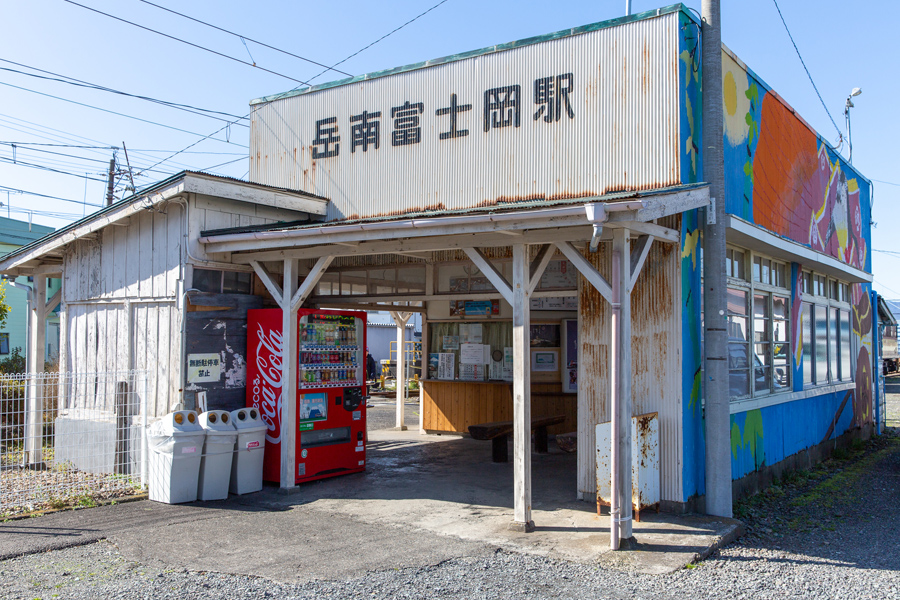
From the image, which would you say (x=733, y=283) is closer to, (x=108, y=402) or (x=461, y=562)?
(x=461, y=562)

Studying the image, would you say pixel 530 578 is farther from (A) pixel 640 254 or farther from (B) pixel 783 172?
(B) pixel 783 172

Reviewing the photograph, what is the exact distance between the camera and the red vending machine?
28.1ft

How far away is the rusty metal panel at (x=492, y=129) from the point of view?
25.8 ft

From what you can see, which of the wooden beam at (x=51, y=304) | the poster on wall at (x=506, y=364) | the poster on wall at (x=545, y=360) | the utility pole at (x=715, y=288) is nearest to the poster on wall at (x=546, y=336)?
the poster on wall at (x=545, y=360)

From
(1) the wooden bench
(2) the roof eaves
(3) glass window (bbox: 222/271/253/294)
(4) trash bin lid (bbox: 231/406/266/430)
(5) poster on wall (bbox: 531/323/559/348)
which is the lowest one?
(1) the wooden bench

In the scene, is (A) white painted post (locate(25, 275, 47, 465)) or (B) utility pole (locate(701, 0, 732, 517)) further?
(A) white painted post (locate(25, 275, 47, 465))

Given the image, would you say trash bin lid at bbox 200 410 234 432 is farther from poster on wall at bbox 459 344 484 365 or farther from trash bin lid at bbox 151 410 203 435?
poster on wall at bbox 459 344 484 365

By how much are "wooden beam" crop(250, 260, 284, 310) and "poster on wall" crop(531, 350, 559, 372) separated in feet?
19.5

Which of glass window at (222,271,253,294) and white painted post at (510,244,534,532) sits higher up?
glass window at (222,271,253,294)

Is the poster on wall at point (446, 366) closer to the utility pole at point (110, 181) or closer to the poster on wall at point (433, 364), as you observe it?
the poster on wall at point (433, 364)

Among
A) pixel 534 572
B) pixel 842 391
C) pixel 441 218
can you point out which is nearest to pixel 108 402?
pixel 441 218

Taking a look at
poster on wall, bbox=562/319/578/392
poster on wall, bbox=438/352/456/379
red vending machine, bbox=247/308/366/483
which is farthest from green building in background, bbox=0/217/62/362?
red vending machine, bbox=247/308/366/483

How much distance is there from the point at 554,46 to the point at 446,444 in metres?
6.92

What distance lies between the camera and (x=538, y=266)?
6836 mm
